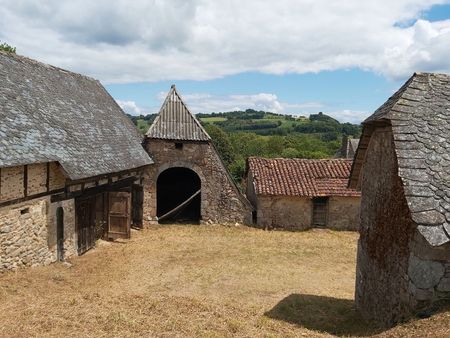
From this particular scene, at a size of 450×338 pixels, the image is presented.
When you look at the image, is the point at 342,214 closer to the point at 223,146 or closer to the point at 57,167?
the point at 57,167

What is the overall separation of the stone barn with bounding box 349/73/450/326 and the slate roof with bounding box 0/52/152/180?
27.1ft

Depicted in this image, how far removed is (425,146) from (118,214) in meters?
12.1

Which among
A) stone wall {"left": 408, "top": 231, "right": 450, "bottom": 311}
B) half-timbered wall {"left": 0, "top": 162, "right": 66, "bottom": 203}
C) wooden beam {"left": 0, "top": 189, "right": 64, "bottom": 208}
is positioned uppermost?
half-timbered wall {"left": 0, "top": 162, "right": 66, "bottom": 203}

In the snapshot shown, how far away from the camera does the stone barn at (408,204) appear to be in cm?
638

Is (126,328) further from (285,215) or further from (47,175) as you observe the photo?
Answer: (285,215)

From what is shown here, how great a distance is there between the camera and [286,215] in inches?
797

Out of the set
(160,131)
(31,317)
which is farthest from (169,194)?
(31,317)

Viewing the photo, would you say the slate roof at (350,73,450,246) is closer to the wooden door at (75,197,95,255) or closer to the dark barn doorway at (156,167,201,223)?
the wooden door at (75,197,95,255)

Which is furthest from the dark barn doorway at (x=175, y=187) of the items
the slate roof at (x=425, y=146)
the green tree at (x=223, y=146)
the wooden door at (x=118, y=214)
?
the green tree at (x=223, y=146)

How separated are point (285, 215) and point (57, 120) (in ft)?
36.5

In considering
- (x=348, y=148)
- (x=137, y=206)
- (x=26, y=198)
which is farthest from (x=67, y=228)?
(x=348, y=148)

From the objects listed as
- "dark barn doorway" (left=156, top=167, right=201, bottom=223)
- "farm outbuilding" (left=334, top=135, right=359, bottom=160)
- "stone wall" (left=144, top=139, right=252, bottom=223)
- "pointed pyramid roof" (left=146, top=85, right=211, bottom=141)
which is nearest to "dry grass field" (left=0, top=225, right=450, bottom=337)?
"stone wall" (left=144, top=139, right=252, bottom=223)

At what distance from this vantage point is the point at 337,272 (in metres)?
13.9

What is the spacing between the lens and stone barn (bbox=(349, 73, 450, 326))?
→ 6379 mm
